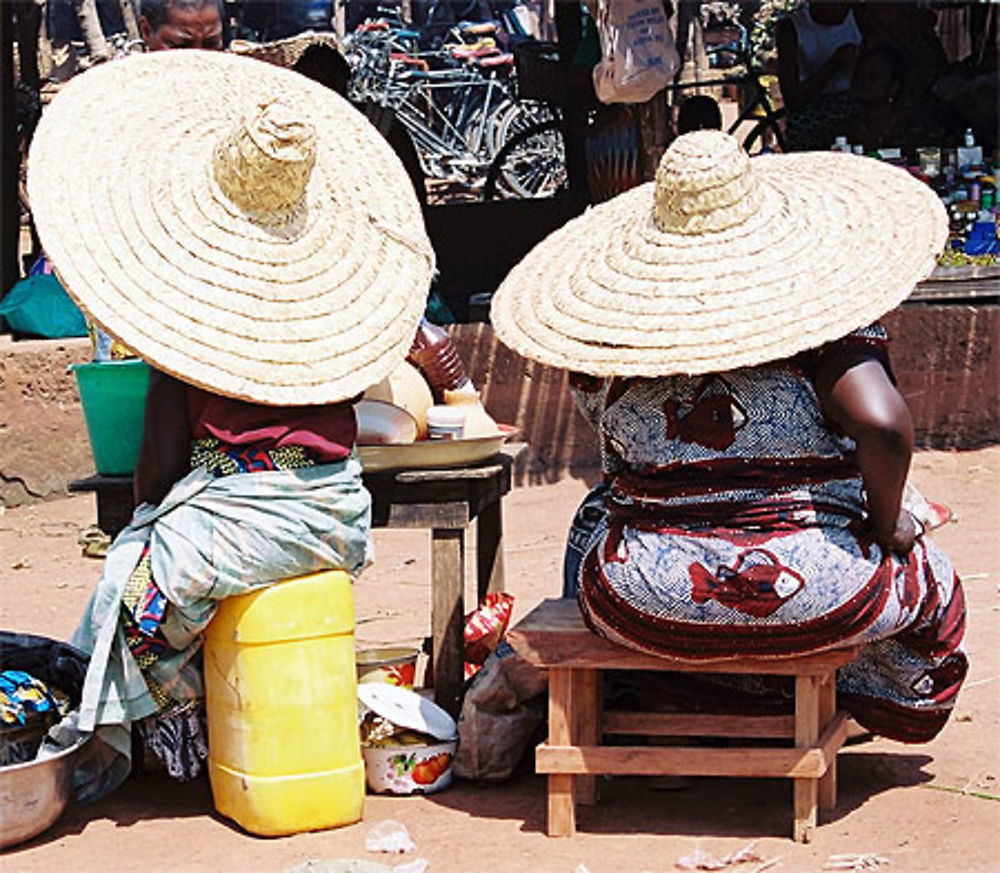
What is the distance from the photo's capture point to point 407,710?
4383 mm

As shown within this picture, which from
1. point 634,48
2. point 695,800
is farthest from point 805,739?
point 634,48

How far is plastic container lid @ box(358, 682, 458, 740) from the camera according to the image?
4.34 meters

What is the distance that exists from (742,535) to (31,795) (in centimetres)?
164

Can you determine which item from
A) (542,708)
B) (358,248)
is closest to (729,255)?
(358,248)

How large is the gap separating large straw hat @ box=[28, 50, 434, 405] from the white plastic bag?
3765 millimetres

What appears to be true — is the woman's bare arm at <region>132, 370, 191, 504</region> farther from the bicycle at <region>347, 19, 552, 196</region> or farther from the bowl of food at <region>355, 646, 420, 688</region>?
the bicycle at <region>347, 19, 552, 196</region>

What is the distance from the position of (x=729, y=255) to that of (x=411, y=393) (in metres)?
1.18

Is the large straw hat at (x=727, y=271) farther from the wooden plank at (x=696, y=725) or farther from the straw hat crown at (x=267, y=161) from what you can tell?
the wooden plank at (x=696, y=725)

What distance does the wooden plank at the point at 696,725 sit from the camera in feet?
12.8

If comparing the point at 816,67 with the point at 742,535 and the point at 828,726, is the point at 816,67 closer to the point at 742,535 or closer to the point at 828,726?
the point at 828,726

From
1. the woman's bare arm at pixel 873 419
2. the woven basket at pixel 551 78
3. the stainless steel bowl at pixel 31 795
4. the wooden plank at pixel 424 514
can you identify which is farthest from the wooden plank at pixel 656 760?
the woven basket at pixel 551 78

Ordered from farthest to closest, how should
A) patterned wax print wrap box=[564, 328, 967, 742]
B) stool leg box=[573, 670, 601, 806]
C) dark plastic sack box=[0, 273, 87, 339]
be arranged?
dark plastic sack box=[0, 273, 87, 339], stool leg box=[573, 670, 601, 806], patterned wax print wrap box=[564, 328, 967, 742]

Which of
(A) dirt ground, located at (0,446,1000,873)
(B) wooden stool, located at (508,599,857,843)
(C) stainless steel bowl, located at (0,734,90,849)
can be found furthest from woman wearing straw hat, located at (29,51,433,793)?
(B) wooden stool, located at (508,599,857,843)

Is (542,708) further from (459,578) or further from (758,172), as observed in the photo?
(758,172)
